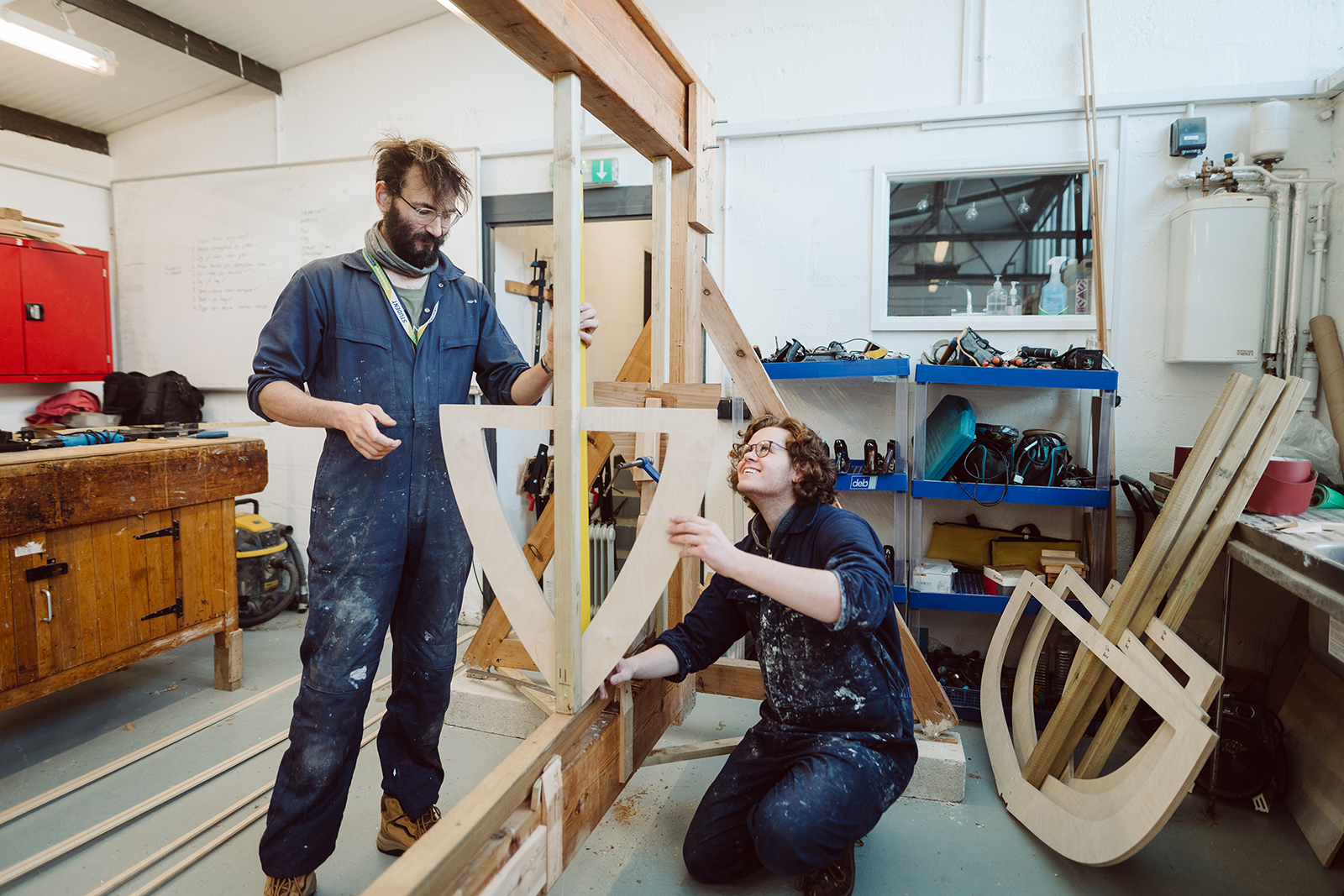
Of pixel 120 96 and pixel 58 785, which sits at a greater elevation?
pixel 120 96

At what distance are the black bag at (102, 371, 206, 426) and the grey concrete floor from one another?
1.78m

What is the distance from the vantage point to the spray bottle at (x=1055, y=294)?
3027 millimetres

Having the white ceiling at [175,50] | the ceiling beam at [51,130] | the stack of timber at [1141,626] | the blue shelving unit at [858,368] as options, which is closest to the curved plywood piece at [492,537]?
the stack of timber at [1141,626]

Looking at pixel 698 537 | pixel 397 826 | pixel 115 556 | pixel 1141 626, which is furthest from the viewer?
pixel 115 556

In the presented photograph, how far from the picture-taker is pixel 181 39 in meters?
3.51

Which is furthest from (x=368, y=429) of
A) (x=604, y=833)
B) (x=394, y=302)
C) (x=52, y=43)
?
(x=52, y=43)

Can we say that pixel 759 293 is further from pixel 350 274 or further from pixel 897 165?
pixel 350 274

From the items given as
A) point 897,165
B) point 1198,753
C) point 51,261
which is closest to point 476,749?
point 1198,753

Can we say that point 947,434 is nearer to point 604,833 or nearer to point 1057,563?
point 1057,563

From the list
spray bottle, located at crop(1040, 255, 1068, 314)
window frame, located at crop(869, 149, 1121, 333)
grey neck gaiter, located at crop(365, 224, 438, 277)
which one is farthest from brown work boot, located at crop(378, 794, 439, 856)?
spray bottle, located at crop(1040, 255, 1068, 314)

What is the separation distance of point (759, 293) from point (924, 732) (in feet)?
6.45

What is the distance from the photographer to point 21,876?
6.10 ft

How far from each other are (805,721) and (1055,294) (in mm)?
2180

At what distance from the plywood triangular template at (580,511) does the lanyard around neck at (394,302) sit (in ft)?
1.63
